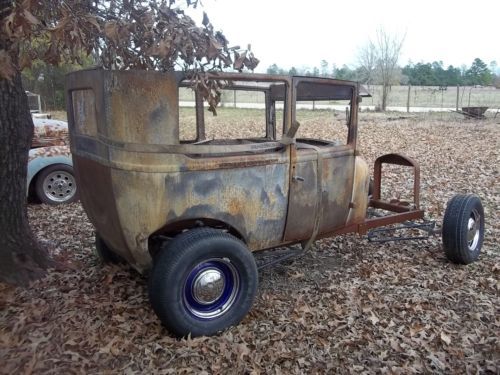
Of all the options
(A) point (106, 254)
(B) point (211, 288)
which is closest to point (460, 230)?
(B) point (211, 288)

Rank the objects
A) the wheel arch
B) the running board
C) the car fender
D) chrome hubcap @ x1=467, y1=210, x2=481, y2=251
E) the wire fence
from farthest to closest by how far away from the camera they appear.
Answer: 1. the wire fence
2. the car fender
3. chrome hubcap @ x1=467, y1=210, x2=481, y2=251
4. the running board
5. the wheel arch

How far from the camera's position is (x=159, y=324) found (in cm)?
359

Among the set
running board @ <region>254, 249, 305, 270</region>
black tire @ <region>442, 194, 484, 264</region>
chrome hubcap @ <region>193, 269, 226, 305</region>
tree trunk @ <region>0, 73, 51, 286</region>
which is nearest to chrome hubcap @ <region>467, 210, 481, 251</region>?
black tire @ <region>442, 194, 484, 264</region>

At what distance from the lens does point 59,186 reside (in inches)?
280

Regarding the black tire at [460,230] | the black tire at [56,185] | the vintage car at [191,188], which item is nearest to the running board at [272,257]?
the vintage car at [191,188]

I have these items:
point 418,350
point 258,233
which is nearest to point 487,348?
point 418,350

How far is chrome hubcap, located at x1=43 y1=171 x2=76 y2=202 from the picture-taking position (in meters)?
7.05

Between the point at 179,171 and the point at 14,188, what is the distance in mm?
1763

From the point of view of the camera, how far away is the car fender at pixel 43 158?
269 inches

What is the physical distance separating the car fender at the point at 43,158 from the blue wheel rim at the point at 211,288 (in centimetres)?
444

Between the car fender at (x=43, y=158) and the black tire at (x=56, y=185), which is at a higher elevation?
the car fender at (x=43, y=158)

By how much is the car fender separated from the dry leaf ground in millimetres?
1595

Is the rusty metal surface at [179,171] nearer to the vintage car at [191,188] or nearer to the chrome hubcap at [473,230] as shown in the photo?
the vintage car at [191,188]

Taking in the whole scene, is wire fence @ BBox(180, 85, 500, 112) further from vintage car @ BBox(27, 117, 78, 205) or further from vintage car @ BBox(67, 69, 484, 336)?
vintage car @ BBox(67, 69, 484, 336)
